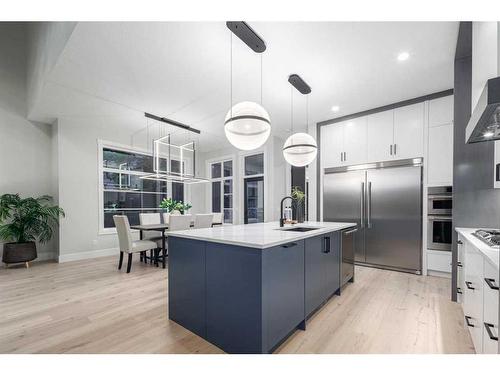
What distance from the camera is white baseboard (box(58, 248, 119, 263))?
4531 mm

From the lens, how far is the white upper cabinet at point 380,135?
3926 millimetres

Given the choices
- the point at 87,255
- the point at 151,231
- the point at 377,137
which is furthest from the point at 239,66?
the point at 87,255

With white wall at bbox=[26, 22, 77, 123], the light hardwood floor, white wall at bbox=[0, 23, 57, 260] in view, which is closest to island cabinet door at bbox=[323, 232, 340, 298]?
the light hardwood floor

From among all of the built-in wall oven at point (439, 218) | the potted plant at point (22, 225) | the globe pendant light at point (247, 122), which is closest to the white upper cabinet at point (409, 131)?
the built-in wall oven at point (439, 218)

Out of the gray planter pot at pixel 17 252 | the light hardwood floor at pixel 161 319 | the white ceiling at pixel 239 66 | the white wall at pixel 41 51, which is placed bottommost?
the light hardwood floor at pixel 161 319

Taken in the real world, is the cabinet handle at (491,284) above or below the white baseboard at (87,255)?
above

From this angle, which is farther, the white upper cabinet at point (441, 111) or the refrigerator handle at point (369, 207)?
the refrigerator handle at point (369, 207)

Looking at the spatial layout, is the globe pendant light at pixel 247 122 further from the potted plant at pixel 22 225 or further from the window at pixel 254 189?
the potted plant at pixel 22 225

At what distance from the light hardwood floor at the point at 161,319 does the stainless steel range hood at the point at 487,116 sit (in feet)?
5.23

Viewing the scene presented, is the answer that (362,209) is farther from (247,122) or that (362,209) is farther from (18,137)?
(18,137)

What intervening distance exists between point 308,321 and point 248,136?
1.83 m

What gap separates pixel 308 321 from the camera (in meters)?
2.22
